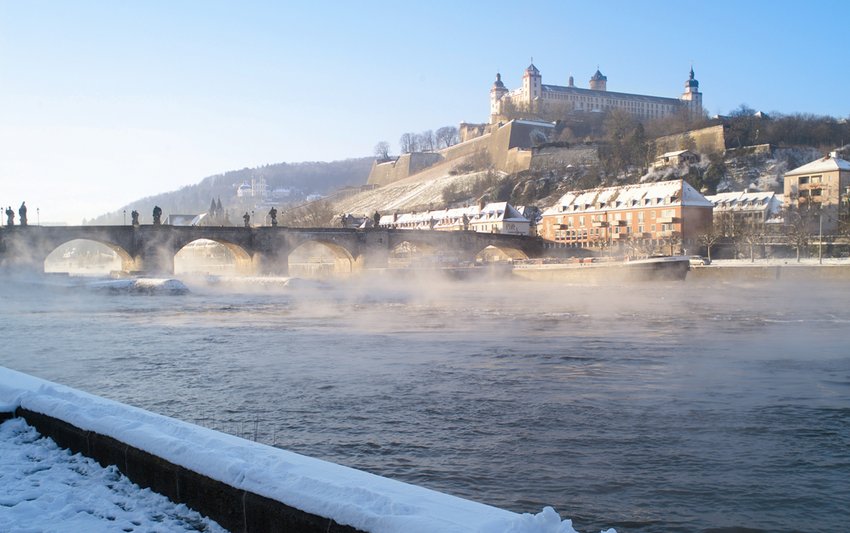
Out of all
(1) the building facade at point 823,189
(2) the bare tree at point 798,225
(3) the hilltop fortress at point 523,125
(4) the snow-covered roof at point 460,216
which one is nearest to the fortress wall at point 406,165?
(3) the hilltop fortress at point 523,125

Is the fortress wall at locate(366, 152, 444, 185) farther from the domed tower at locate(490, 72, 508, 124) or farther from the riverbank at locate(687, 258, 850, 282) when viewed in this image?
the riverbank at locate(687, 258, 850, 282)

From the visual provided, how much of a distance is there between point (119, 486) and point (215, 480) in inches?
49.6

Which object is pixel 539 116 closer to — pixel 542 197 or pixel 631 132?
pixel 631 132

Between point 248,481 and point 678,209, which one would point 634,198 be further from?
point 248,481

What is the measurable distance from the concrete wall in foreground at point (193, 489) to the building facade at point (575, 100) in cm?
14359

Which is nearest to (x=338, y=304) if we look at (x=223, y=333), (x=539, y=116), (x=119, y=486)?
(x=223, y=333)

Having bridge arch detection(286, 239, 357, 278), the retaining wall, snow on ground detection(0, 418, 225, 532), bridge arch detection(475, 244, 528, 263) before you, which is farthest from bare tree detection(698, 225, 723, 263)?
snow on ground detection(0, 418, 225, 532)

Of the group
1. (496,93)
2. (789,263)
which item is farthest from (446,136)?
(789,263)

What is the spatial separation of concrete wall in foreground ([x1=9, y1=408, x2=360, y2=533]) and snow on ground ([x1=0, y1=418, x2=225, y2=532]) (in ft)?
0.22

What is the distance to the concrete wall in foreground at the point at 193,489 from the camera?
4279 mm

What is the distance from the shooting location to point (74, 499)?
213 inches

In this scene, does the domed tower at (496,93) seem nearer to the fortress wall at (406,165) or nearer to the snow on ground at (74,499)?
the fortress wall at (406,165)

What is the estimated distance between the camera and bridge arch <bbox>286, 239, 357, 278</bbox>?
227 ft

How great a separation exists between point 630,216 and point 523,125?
5177 cm
